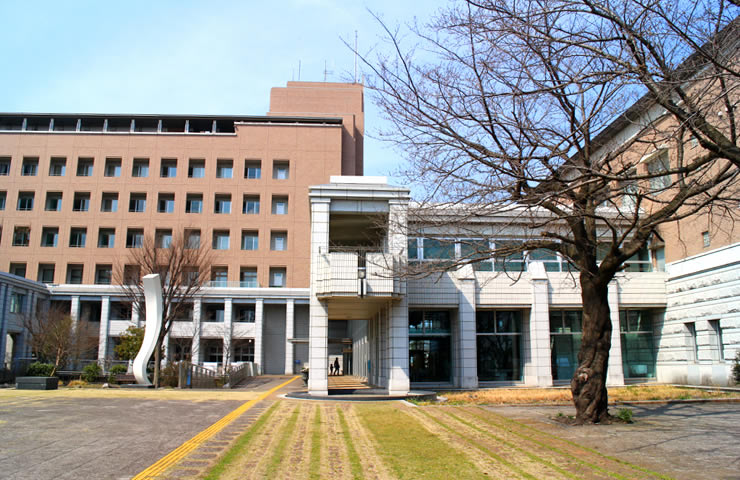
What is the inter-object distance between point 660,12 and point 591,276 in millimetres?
8067

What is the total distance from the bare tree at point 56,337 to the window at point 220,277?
13024 mm

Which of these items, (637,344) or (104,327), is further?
(104,327)

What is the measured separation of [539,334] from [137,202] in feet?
150

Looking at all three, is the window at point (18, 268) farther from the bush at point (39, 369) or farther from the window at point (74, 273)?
the bush at point (39, 369)

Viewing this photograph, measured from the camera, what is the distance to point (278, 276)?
58.2m

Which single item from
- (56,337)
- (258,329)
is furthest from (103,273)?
(56,337)

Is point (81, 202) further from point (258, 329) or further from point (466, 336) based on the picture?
point (466, 336)

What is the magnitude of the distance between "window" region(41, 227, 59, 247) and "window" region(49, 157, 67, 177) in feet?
19.1

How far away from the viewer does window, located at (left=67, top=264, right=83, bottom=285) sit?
58.4 meters

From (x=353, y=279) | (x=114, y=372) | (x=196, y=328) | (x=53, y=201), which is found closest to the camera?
(x=353, y=279)

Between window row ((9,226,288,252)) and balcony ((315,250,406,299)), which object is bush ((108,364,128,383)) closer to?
balcony ((315,250,406,299))

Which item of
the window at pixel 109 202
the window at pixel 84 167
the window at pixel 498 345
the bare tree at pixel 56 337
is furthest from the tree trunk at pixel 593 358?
the window at pixel 84 167

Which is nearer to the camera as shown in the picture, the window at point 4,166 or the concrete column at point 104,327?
the concrete column at point 104,327

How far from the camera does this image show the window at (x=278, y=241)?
191 feet
